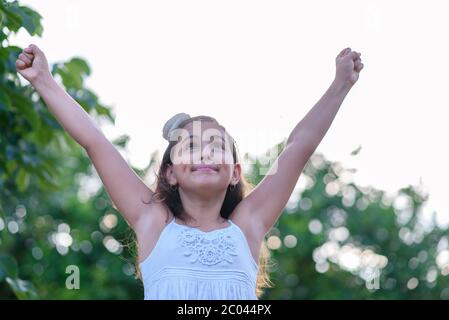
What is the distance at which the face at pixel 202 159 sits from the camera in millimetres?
2436

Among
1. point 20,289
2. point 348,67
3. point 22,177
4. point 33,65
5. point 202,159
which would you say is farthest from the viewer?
point 22,177

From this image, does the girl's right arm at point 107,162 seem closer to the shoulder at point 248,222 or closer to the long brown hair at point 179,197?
the long brown hair at point 179,197

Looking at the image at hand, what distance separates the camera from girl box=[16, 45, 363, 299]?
2340 millimetres

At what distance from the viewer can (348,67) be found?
2.66 meters

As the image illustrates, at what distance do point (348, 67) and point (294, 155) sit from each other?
323 mm

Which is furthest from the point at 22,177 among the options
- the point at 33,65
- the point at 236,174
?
the point at 236,174

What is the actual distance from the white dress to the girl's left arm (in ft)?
0.50

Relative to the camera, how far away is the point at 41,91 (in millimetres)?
2535

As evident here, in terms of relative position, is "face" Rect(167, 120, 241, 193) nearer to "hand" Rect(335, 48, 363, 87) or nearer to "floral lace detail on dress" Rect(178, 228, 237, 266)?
"floral lace detail on dress" Rect(178, 228, 237, 266)

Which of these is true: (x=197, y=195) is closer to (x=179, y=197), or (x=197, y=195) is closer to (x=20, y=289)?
(x=179, y=197)

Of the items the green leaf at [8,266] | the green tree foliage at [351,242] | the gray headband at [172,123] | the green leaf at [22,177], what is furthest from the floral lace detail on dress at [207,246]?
the green tree foliage at [351,242]

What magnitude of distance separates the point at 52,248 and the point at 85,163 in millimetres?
2110

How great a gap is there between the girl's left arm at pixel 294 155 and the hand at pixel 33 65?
67cm

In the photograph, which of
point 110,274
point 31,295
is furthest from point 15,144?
point 110,274
